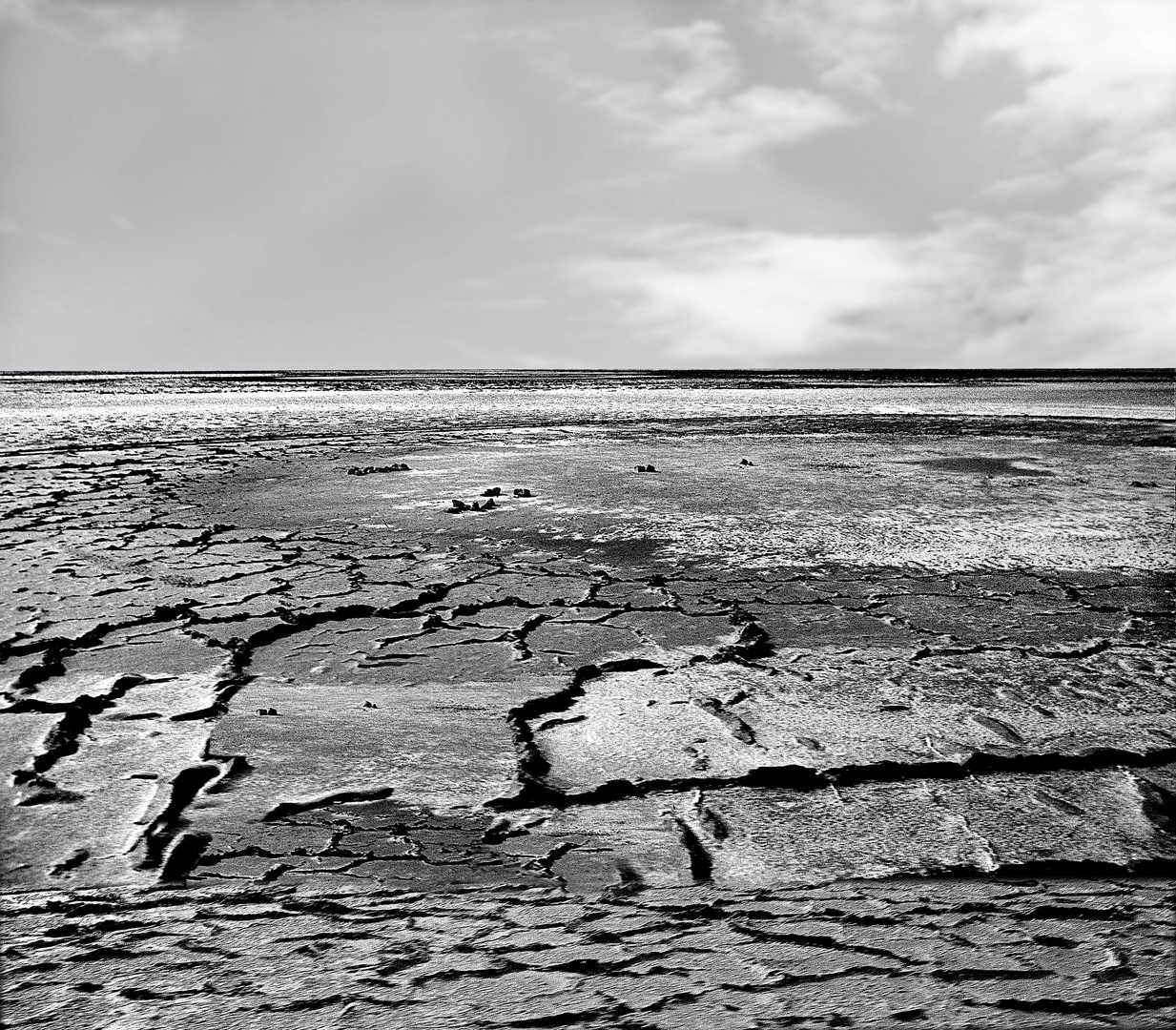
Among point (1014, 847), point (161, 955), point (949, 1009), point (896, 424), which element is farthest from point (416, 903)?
point (896, 424)

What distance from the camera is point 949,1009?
1179mm

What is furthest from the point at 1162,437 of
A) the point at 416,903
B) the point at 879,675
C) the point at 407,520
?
the point at 416,903

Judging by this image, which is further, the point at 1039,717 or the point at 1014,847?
the point at 1039,717

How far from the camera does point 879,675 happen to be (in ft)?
8.16

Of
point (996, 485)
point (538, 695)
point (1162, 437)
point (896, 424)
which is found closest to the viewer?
point (538, 695)

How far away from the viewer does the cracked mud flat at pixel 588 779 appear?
1251 millimetres

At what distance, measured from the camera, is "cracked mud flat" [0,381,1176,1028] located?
125 cm

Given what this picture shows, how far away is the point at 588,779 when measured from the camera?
187 centimetres

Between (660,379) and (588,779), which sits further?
(660,379)

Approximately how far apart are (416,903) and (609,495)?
419 centimetres

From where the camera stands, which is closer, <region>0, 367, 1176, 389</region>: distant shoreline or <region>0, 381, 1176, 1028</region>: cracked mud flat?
<region>0, 381, 1176, 1028</region>: cracked mud flat

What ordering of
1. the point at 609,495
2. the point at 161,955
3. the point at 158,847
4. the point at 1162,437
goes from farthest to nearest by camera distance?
the point at 1162,437 → the point at 609,495 → the point at 158,847 → the point at 161,955

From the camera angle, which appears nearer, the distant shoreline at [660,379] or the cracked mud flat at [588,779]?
the cracked mud flat at [588,779]

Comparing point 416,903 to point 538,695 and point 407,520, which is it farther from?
point 407,520
